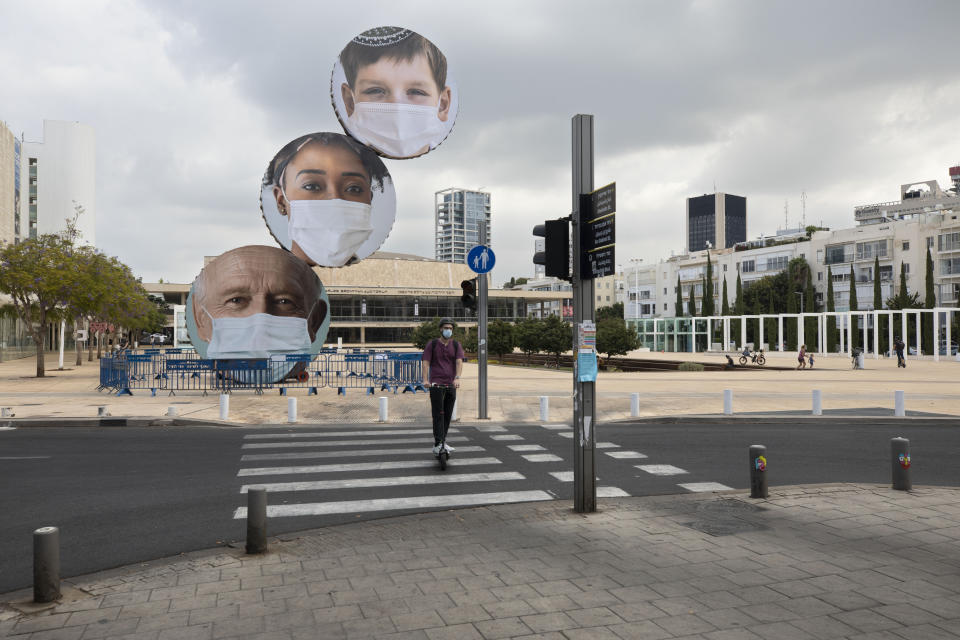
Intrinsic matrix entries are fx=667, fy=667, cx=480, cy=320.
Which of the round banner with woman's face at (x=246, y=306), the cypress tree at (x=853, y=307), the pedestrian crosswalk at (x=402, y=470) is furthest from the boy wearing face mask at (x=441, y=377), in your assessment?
the cypress tree at (x=853, y=307)

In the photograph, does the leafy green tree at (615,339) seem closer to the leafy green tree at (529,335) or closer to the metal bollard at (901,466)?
the leafy green tree at (529,335)

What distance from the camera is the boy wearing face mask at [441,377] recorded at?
9234mm

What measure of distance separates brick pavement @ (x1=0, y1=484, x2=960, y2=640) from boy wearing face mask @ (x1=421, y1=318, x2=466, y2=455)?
2482 millimetres

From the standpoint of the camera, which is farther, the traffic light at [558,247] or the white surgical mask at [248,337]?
the white surgical mask at [248,337]

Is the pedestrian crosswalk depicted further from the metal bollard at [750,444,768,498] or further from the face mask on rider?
the face mask on rider

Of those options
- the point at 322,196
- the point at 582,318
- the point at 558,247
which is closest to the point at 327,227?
the point at 322,196

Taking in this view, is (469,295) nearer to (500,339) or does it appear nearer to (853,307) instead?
(500,339)

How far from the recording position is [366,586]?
4.82 m

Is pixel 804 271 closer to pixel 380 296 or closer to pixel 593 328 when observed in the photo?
pixel 380 296

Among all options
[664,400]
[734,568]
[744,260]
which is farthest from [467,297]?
[744,260]

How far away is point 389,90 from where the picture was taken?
29562 millimetres

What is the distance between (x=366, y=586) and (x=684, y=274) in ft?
327

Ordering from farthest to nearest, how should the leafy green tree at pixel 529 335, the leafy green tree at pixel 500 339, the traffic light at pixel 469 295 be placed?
Result: the leafy green tree at pixel 500 339, the leafy green tree at pixel 529 335, the traffic light at pixel 469 295

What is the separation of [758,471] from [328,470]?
5545 mm
